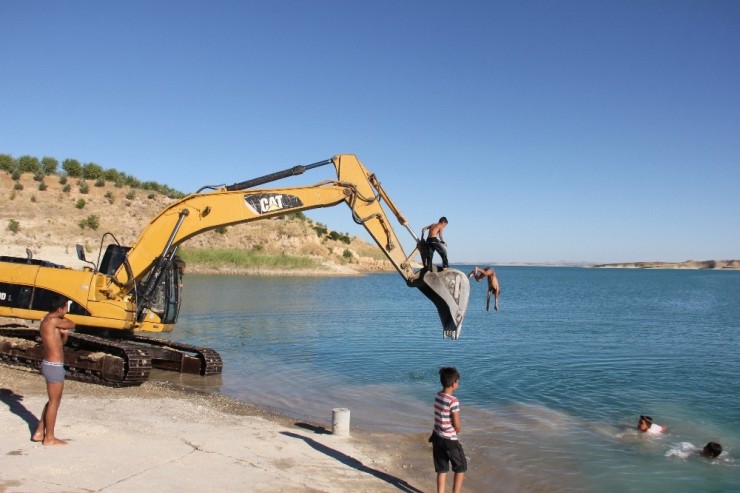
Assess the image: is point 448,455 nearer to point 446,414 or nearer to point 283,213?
point 446,414

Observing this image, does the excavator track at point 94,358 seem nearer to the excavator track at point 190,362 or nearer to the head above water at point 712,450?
the excavator track at point 190,362

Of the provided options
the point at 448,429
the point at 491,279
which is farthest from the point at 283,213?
the point at 448,429

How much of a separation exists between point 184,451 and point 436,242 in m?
4.77

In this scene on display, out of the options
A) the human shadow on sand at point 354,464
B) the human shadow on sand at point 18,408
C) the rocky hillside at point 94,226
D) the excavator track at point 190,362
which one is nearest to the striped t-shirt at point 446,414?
the human shadow on sand at point 354,464

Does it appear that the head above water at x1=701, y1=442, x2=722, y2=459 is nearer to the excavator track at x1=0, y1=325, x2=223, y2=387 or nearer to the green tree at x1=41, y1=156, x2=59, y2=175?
the excavator track at x1=0, y1=325, x2=223, y2=387

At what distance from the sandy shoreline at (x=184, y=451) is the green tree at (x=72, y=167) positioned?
66451mm

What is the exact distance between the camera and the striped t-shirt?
6660mm

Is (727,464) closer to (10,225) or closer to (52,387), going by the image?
(52,387)

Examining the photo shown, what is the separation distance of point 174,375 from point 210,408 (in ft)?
12.1

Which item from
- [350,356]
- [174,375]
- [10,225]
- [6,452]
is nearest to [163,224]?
[174,375]

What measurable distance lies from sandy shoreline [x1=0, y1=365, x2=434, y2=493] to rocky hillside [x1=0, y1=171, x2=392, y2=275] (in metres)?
30.1

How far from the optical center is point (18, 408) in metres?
9.34

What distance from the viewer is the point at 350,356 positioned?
60.8ft

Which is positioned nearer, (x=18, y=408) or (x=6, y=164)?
(x=18, y=408)
